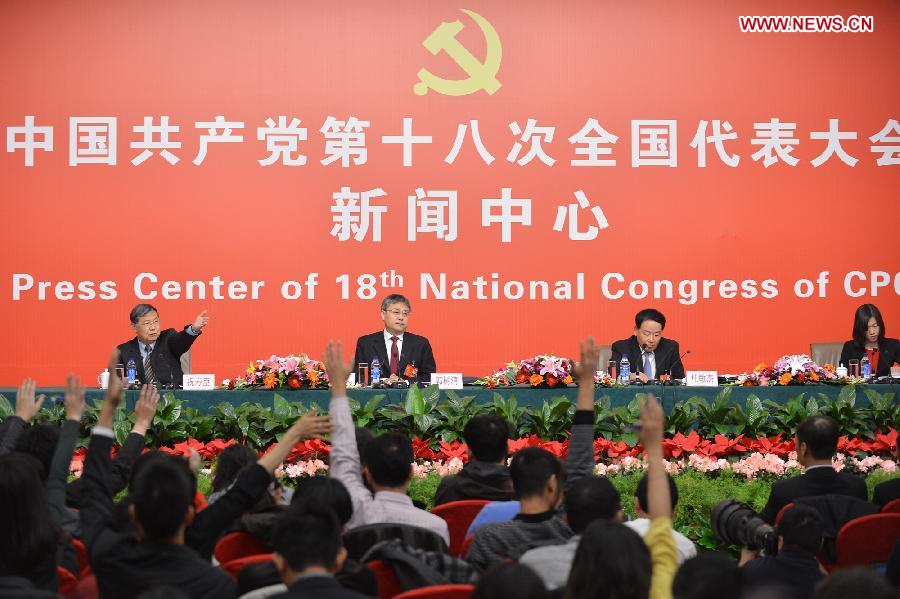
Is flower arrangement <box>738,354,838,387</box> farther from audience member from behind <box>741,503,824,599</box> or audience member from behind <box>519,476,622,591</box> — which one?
audience member from behind <box>519,476,622,591</box>

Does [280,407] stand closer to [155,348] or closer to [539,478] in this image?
[155,348]

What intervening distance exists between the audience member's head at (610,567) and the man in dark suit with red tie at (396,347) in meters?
4.20

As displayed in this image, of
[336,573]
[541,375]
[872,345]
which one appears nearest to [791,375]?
[541,375]

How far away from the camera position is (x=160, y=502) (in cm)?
204

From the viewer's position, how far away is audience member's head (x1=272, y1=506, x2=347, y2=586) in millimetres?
1923

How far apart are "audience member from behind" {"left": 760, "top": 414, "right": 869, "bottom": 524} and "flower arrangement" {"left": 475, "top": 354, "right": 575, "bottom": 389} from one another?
1920 millimetres

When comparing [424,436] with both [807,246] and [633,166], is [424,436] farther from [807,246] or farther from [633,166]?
[807,246]

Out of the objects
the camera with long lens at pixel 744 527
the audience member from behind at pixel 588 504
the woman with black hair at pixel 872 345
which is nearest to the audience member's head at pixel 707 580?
the audience member from behind at pixel 588 504

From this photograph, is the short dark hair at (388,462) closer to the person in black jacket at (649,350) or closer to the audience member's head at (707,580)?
the audience member's head at (707,580)

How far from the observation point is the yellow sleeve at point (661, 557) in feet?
6.60

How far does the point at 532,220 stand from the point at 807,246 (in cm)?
177

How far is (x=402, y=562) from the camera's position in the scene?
2221mm

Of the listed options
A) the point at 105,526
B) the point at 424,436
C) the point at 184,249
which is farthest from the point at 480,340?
the point at 105,526

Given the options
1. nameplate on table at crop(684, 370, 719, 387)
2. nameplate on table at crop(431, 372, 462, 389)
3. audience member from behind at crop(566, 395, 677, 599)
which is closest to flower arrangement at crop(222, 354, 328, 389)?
nameplate on table at crop(431, 372, 462, 389)
